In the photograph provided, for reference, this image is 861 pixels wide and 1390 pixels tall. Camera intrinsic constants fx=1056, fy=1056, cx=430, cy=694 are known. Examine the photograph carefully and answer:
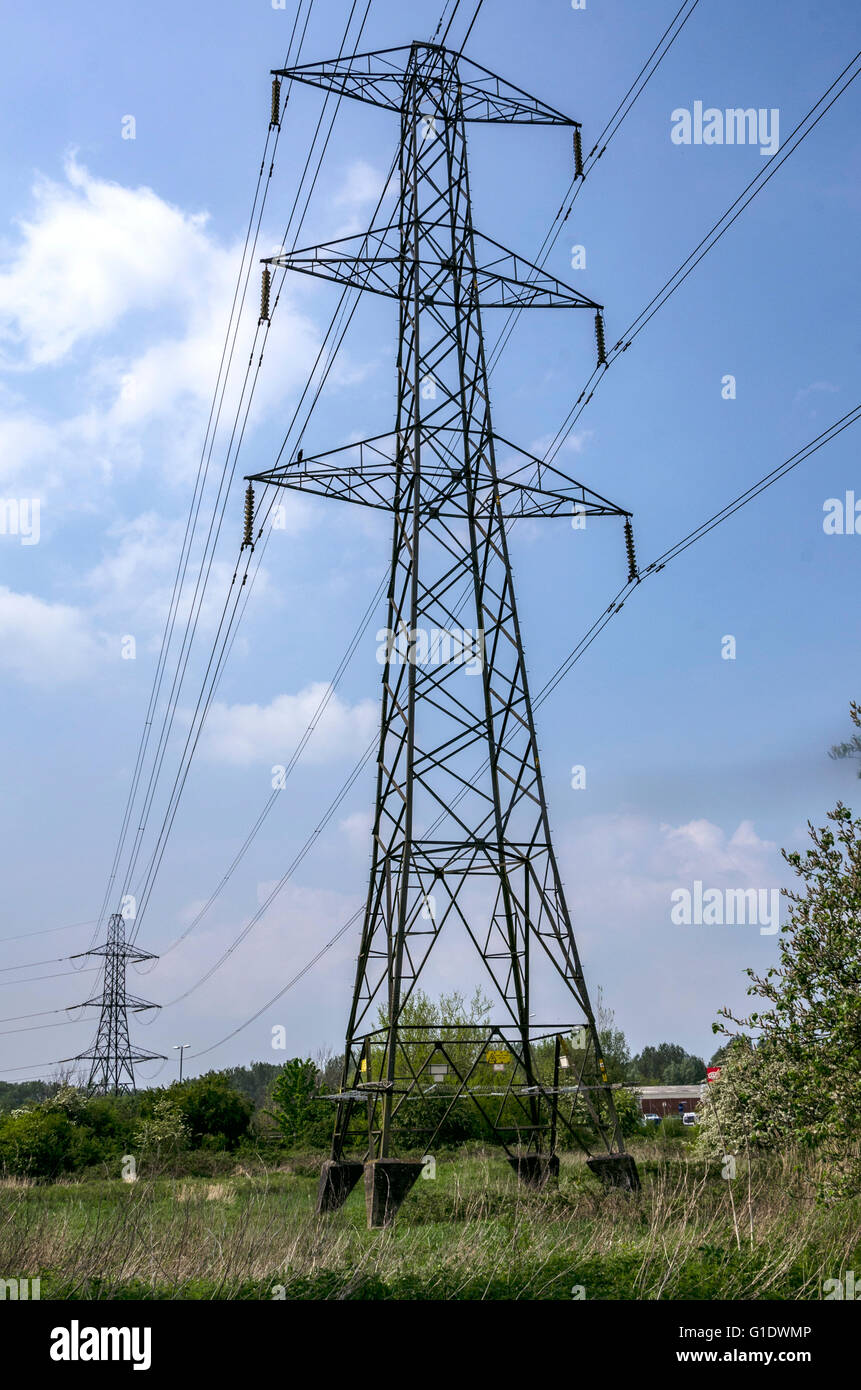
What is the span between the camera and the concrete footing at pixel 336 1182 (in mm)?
17312

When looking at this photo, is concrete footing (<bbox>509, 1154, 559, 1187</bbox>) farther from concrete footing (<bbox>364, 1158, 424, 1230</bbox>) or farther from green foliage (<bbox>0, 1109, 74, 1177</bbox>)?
green foliage (<bbox>0, 1109, 74, 1177</bbox>)

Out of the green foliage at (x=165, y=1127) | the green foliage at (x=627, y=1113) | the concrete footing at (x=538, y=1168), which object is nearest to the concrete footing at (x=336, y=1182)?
the concrete footing at (x=538, y=1168)

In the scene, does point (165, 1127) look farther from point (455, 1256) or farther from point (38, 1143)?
point (455, 1256)

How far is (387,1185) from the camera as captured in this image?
14477 mm

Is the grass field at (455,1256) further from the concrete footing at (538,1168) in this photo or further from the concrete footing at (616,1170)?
the concrete footing at (538,1168)

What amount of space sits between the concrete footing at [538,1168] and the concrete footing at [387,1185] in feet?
8.70

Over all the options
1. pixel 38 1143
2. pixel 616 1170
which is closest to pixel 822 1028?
pixel 616 1170

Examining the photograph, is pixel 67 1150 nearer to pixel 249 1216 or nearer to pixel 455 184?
pixel 249 1216

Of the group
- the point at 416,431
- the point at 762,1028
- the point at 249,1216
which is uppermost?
the point at 416,431

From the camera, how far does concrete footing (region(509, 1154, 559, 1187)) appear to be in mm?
16656

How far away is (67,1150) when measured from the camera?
117 feet
